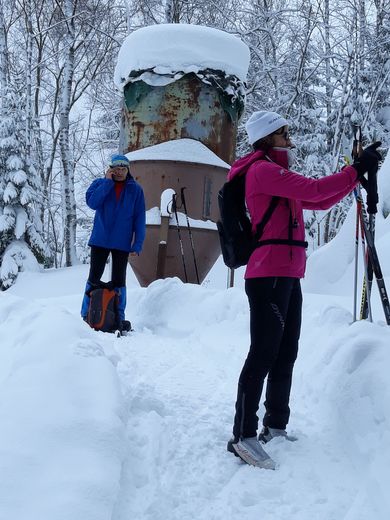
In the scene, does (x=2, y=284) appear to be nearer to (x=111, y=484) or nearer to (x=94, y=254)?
(x=94, y=254)

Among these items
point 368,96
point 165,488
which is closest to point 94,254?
point 165,488

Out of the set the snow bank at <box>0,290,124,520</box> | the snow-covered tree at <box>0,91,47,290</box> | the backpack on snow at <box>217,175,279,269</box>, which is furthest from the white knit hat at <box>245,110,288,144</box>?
the snow-covered tree at <box>0,91,47,290</box>

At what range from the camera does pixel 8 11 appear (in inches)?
871

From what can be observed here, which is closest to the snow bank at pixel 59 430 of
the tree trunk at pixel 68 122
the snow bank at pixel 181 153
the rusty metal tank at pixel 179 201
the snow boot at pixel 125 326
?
the snow boot at pixel 125 326

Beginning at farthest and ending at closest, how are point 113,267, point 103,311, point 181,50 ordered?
point 181,50 < point 113,267 < point 103,311

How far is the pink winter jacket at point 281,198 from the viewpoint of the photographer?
2.74m

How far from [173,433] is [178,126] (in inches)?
262

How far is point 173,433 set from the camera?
306 cm

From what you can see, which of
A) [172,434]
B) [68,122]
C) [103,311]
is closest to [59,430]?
[172,434]

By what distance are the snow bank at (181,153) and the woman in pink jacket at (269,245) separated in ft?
19.5

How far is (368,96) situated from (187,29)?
12136 millimetres

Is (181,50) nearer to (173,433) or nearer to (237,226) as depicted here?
(237,226)

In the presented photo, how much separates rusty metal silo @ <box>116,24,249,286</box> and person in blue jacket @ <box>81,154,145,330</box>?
8.51ft

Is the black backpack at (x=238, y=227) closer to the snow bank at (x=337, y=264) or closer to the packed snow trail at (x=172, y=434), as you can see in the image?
the packed snow trail at (x=172, y=434)
